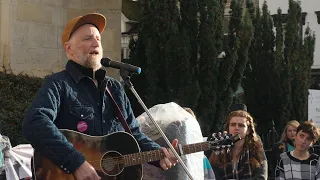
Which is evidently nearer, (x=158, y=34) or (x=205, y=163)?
(x=205, y=163)

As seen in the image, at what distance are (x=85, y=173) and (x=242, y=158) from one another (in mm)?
2429

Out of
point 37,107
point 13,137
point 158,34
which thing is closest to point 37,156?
point 37,107

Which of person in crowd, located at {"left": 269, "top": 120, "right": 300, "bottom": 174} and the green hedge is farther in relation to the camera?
person in crowd, located at {"left": 269, "top": 120, "right": 300, "bottom": 174}

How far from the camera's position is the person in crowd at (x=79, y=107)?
324cm

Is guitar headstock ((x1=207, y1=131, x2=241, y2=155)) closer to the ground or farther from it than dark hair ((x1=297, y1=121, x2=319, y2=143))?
farther from it

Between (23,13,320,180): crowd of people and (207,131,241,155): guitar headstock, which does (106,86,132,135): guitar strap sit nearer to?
(23,13,320,180): crowd of people

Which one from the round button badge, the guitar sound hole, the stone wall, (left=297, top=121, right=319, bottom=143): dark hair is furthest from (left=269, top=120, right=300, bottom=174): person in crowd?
the round button badge

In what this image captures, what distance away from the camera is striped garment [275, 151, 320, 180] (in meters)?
6.04

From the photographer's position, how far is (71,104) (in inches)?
138

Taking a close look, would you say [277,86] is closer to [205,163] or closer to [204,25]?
[204,25]

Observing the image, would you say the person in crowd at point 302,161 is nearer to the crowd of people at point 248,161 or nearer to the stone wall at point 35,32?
the crowd of people at point 248,161

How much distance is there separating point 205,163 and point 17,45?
3688 millimetres

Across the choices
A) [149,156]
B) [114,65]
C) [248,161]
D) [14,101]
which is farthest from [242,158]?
[14,101]

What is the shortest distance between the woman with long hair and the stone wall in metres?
3.67
